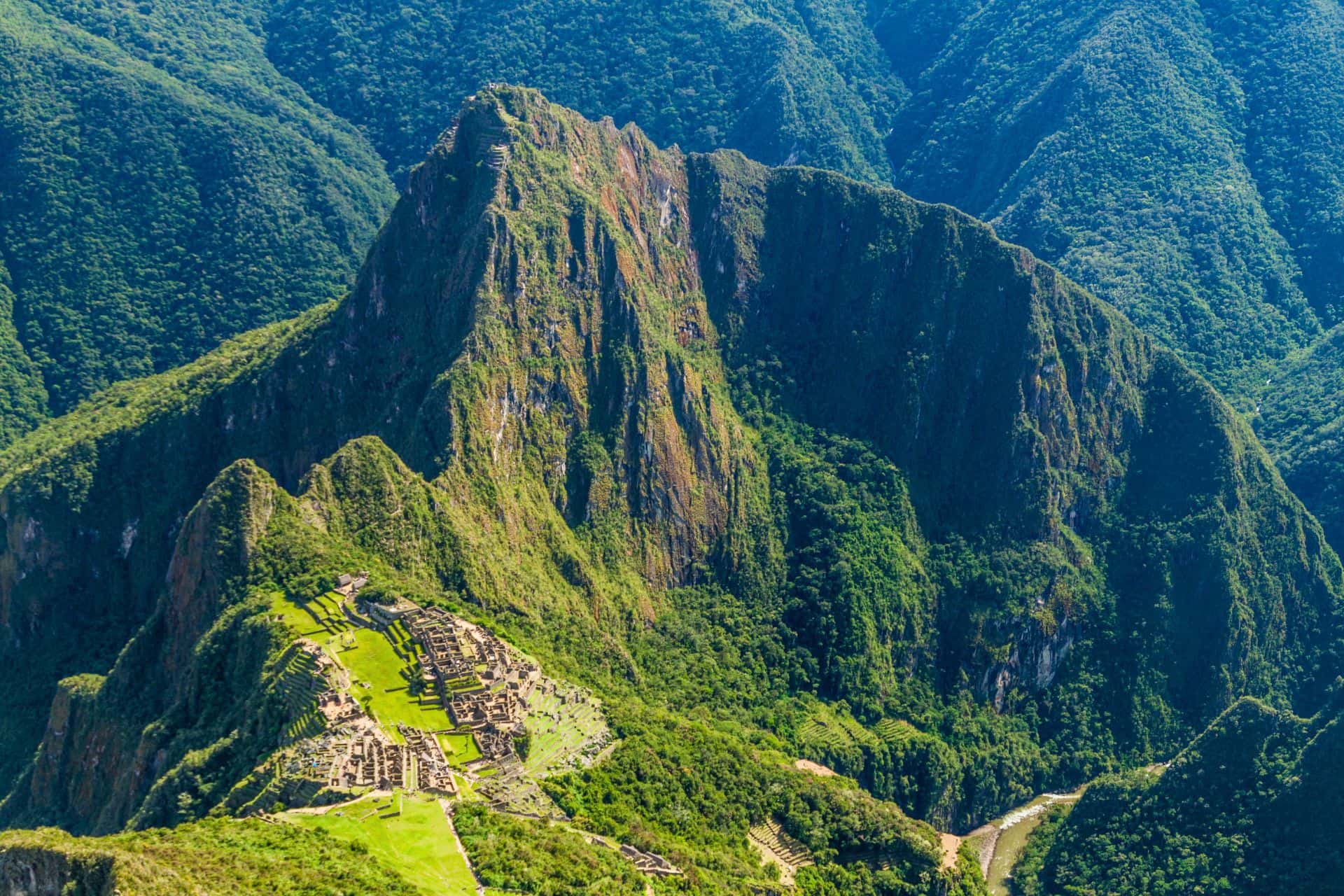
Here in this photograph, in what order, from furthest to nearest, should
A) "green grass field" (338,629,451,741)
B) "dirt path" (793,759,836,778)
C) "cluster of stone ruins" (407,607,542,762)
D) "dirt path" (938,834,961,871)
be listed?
"dirt path" (793,759,836,778)
"dirt path" (938,834,961,871)
"cluster of stone ruins" (407,607,542,762)
"green grass field" (338,629,451,741)

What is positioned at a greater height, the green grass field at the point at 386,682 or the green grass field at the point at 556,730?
the green grass field at the point at 386,682

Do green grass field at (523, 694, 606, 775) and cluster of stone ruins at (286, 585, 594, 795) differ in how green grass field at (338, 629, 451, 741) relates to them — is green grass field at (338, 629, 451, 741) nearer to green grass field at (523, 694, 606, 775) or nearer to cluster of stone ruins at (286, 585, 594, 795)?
cluster of stone ruins at (286, 585, 594, 795)

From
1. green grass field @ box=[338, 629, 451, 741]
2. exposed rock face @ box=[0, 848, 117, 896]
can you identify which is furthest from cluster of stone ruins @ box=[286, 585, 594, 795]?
exposed rock face @ box=[0, 848, 117, 896]

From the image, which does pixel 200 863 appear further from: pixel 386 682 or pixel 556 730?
pixel 556 730

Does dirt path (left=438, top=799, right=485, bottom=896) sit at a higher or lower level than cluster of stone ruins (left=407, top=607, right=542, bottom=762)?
lower

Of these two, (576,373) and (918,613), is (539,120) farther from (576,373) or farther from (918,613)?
(918,613)

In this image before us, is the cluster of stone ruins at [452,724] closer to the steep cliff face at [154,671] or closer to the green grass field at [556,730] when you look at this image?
the green grass field at [556,730]

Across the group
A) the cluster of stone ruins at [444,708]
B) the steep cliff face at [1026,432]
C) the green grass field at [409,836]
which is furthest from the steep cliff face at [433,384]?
the green grass field at [409,836]
